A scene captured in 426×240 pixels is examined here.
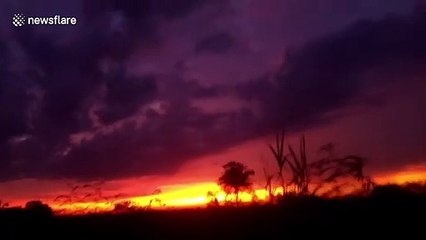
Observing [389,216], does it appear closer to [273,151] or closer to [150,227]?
[150,227]

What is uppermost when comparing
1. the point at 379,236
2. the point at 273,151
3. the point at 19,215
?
the point at 273,151

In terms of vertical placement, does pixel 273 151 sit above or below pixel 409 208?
above

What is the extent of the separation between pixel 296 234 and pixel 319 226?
57cm

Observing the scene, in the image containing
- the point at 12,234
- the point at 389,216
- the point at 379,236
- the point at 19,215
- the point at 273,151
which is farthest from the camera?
the point at 273,151

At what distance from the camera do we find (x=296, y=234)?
565 inches

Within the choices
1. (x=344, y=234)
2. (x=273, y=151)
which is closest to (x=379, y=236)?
(x=344, y=234)

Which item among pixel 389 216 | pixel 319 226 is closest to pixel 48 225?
pixel 319 226

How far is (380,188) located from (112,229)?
9381 millimetres

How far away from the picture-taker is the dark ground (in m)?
14.4

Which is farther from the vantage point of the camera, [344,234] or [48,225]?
[48,225]

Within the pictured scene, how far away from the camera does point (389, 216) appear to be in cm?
1540

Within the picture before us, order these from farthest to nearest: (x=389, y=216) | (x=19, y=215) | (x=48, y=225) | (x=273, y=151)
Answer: (x=273, y=151) < (x=19, y=215) < (x=48, y=225) < (x=389, y=216)

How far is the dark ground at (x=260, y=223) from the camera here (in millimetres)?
14375

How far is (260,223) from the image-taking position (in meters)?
16.3
